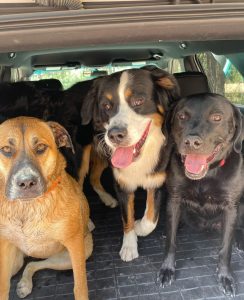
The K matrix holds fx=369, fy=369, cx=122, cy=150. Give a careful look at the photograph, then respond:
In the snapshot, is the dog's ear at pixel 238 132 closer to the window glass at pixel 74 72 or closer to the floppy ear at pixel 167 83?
the floppy ear at pixel 167 83

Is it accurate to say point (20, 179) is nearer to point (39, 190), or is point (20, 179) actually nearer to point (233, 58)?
point (39, 190)

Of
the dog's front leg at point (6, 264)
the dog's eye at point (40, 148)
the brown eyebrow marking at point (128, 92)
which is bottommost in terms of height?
the dog's front leg at point (6, 264)

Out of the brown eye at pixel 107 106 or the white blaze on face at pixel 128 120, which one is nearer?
the white blaze on face at pixel 128 120

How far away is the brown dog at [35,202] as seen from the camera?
2.04 m

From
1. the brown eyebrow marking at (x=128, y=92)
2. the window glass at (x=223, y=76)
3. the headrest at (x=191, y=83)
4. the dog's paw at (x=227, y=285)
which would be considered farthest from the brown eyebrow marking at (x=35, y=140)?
the window glass at (x=223, y=76)

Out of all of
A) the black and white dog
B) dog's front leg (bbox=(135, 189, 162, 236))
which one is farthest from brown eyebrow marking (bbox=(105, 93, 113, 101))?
dog's front leg (bbox=(135, 189, 162, 236))

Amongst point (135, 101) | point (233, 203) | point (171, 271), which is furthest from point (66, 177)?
point (233, 203)

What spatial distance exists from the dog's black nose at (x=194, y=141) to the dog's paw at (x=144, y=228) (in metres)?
0.94

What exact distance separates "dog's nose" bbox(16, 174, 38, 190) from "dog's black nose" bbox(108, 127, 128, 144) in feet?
2.11

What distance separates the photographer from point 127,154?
2629 mm

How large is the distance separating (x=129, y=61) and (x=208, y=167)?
2.19 meters

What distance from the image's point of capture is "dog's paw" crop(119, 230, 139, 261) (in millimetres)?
2672

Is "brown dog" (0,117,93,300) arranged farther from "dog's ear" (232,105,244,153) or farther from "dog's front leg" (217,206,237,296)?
"dog's ear" (232,105,244,153)

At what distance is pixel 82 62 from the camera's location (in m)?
4.13
